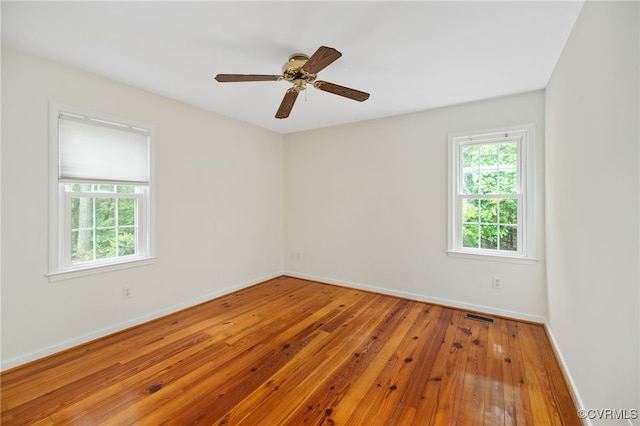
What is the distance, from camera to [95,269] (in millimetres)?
2578

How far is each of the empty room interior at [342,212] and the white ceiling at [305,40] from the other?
0.02 metres

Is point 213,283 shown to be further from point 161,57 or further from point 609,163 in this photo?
point 609,163

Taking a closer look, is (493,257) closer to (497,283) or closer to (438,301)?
(497,283)

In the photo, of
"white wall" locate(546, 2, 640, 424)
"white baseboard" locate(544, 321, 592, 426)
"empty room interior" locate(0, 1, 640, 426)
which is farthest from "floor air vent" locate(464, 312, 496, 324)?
"white wall" locate(546, 2, 640, 424)

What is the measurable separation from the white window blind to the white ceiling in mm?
487

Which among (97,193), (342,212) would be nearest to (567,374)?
(342,212)

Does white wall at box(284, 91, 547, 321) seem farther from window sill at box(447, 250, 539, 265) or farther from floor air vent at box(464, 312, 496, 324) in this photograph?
floor air vent at box(464, 312, 496, 324)

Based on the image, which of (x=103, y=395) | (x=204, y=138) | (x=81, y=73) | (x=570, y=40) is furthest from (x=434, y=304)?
(x=81, y=73)

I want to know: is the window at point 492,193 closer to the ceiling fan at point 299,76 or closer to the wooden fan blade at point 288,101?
the ceiling fan at point 299,76

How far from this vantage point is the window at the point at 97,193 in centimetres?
237

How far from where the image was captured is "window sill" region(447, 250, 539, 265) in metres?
2.94

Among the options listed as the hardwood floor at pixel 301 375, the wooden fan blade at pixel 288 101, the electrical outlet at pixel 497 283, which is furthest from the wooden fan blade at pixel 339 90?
the electrical outlet at pixel 497 283

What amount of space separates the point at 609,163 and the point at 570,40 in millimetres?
1197

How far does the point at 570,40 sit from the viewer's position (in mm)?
1909
